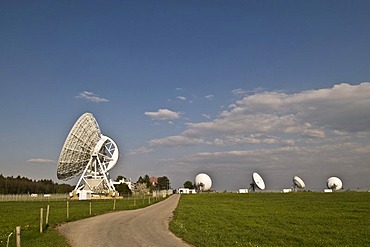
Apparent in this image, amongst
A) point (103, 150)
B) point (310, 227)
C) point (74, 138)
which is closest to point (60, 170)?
point (74, 138)

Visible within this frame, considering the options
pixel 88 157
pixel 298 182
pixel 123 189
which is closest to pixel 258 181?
pixel 298 182

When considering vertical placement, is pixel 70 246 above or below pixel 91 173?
below

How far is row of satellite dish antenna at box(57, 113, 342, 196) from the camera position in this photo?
76.6m

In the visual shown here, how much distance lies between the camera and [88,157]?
282ft

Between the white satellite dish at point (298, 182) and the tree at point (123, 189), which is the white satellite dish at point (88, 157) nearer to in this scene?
the tree at point (123, 189)

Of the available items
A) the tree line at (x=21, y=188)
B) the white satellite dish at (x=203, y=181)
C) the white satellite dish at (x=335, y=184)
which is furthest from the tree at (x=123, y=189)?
the white satellite dish at (x=335, y=184)

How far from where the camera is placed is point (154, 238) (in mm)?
20688

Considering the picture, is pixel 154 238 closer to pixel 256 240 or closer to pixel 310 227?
pixel 256 240

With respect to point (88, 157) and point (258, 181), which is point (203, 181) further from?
point (88, 157)

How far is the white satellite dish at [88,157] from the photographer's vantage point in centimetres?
7669

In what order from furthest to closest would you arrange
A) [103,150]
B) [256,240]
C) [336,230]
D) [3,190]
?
[3,190] → [103,150] → [336,230] → [256,240]

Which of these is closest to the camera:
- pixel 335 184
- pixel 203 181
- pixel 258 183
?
pixel 258 183

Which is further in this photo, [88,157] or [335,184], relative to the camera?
[335,184]

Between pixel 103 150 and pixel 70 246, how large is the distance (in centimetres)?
7491
